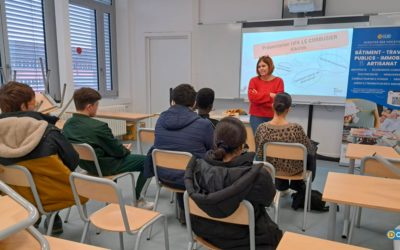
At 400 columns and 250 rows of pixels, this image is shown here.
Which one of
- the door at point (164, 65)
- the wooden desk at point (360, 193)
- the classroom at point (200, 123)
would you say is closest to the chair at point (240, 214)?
the classroom at point (200, 123)

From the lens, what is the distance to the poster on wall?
153 inches

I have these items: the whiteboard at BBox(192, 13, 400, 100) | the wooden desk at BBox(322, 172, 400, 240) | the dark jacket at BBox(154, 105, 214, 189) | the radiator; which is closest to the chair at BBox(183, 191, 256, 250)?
the wooden desk at BBox(322, 172, 400, 240)

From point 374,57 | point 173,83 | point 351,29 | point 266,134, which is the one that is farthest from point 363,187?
point 173,83

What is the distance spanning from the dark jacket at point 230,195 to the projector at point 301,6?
11.8 ft

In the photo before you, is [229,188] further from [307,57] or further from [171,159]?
[307,57]

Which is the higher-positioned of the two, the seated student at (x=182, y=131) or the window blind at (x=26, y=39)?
the window blind at (x=26, y=39)

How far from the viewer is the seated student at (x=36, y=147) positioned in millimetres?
1720

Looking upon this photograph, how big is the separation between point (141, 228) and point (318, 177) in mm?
2938

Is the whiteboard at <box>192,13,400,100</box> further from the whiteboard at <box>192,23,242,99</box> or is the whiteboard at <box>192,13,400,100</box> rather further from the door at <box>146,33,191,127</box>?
the door at <box>146,33,191,127</box>

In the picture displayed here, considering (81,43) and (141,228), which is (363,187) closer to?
(141,228)

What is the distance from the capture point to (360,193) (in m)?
1.59

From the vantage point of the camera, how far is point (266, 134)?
2.58 m

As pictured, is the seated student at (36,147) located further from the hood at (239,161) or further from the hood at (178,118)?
the hood at (239,161)

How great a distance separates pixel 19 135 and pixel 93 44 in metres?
4.32
